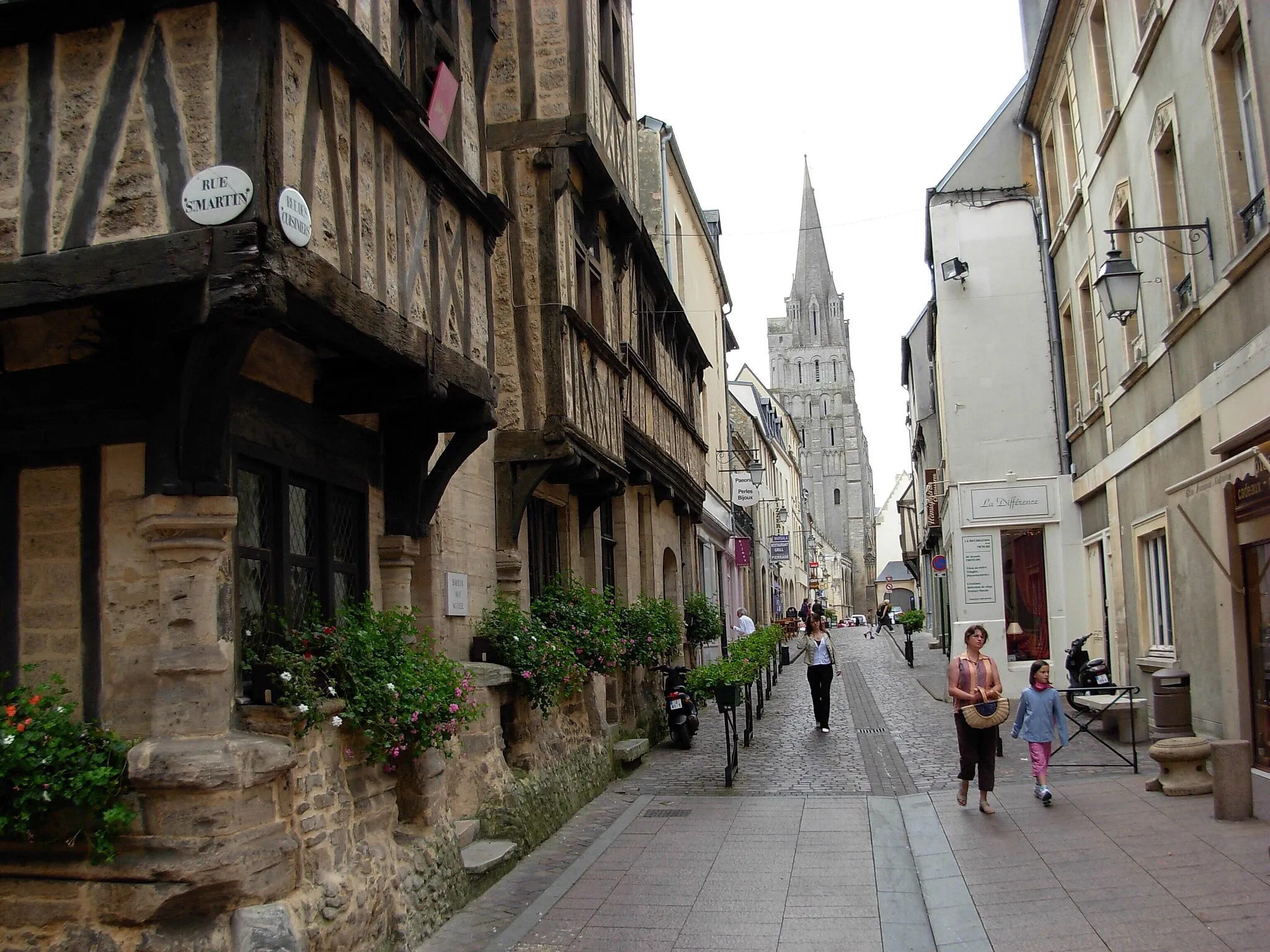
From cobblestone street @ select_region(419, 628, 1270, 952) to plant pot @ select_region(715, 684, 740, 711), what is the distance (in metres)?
0.70

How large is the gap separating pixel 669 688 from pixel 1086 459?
22.0ft

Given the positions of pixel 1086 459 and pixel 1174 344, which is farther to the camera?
pixel 1086 459

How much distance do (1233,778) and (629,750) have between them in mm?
6025

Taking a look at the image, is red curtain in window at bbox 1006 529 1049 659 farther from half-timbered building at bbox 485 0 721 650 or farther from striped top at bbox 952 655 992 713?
striped top at bbox 952 655 992 713

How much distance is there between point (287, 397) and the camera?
251 inches

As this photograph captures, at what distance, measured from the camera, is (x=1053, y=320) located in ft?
58.0

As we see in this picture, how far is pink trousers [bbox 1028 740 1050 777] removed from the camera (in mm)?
9484

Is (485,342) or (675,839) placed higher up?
(485,342)

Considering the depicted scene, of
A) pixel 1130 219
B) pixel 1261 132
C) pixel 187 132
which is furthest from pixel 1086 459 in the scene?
pixel 187 132

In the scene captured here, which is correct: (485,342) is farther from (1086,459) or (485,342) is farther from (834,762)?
(1086,459)

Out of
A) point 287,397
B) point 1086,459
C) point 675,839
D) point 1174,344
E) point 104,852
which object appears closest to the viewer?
point 104,852

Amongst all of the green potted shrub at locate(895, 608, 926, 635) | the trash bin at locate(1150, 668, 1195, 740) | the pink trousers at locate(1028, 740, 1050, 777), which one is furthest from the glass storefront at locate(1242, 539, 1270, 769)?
the green potted shrub at locate(895, 608, 926, 635)

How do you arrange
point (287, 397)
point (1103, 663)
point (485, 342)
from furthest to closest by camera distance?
1. point (1103, 663)
2. point (485, 342)
3. point (287, 397)

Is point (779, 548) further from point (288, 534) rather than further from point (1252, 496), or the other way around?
point (288, 534)
